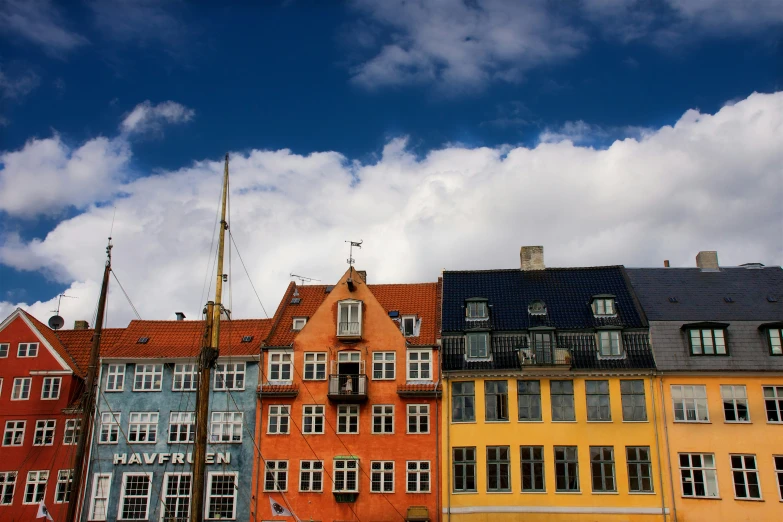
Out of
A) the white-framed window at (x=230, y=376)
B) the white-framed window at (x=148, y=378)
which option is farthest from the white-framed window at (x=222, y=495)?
the white-framed window at (x=148, y=378)

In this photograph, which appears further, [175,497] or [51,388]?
[51,388]

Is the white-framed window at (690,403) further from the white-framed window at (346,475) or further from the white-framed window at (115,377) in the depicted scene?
the white-framed window at (115,377)

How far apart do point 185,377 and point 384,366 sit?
1207cm

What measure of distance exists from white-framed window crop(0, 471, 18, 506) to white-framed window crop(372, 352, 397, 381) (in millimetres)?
22172

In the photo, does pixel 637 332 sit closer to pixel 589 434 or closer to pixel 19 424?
pixel 589 434

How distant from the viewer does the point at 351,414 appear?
44.4 m

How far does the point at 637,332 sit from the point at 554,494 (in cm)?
1047

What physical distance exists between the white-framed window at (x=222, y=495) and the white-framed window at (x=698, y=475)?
80.8ft

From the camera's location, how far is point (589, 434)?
42.1m

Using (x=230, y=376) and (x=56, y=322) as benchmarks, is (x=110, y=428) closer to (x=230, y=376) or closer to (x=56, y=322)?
(x=230, y=376)

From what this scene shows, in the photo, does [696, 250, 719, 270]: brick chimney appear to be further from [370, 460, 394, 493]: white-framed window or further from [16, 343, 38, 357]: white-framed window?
[16, 343, 38, 357]: white-framed window

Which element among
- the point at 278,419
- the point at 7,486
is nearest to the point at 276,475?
the point at 278,419

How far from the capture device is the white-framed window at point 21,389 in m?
47.0

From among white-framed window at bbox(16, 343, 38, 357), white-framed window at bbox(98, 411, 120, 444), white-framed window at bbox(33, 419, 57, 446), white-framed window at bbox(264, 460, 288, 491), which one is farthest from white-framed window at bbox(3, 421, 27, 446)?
white-framed window at bbox(264, 460, 288, 491)
